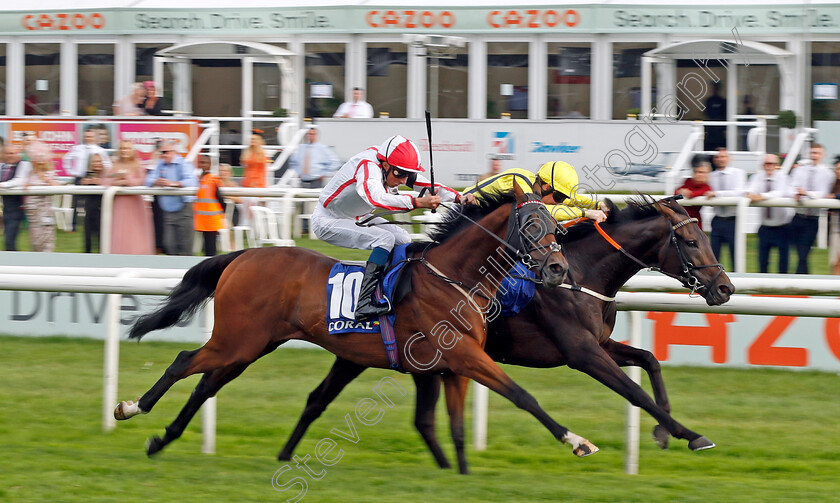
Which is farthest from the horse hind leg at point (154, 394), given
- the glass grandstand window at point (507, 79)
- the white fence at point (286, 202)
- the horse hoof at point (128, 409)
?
the glass grandstand window at point (507, 79)

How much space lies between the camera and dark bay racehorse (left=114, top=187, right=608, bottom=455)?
433 cm

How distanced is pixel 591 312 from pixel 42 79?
37.3 feet

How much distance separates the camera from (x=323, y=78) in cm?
1352

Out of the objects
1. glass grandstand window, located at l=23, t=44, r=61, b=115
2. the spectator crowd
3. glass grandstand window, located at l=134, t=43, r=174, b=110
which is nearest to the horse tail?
the spectator crowd

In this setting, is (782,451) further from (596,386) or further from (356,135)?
(356,135)

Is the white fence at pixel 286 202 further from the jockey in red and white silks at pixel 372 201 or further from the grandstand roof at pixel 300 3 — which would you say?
the grandstand roof at pixel 300 3

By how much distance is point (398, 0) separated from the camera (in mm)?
13312

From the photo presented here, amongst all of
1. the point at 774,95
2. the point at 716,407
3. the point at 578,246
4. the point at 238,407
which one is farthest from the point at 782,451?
the point at 774,95

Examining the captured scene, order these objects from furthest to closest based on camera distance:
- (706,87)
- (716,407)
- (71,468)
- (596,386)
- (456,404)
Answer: (706,87) → (596,386) → (716,407) → (456,404) → (71,468)

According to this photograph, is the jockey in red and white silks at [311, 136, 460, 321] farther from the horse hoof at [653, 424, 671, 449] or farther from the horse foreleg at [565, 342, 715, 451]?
the horse hoof at [653, 424, 671, 449]

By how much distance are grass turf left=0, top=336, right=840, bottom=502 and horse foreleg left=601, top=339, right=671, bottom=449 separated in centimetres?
23

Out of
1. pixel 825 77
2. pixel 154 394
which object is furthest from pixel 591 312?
pixel 825 77

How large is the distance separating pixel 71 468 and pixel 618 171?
8293 mm

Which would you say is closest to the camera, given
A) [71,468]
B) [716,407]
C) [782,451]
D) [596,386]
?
[71,468]
